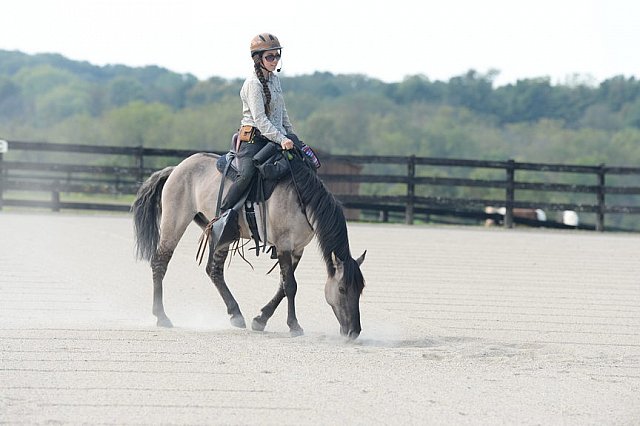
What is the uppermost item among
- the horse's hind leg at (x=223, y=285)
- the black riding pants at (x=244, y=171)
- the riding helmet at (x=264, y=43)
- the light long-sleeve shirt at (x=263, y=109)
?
the riding helmet at (x=264, y=43)

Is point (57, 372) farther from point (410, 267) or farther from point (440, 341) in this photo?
point (410, 267)

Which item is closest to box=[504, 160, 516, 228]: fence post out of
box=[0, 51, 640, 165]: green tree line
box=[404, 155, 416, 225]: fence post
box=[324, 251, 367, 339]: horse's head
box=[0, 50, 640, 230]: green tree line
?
box=[404, 155, 416, 225]: fence post

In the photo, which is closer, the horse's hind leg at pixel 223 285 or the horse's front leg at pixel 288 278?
the horse's front leg at pixel 288 278

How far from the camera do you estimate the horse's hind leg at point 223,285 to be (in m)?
7.96

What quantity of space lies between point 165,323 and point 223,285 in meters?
0.57

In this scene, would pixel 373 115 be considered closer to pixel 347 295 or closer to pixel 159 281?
pixel 159 281

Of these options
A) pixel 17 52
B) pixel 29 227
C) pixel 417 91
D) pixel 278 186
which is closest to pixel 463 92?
pixel 417 91

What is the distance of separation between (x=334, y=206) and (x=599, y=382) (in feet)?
7.56

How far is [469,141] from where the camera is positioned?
86.8 metres

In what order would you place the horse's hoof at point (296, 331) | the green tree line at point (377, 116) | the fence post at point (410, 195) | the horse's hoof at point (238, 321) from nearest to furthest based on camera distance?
the horse's hoof at point (296, 331)
the horse's hoof at point (238, 321)
the fence post at point (410, 195)
the green tree line at point (377, 116)

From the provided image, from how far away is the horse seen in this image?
293 inches

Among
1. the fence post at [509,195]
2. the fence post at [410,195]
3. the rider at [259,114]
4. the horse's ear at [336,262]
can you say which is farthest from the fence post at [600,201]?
the horse's ear at [336,262]

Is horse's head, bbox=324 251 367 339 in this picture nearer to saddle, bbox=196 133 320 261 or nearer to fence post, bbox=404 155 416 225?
saddle, bbox=196 133 320 261

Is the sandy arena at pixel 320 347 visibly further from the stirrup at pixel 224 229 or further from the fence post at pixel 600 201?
the fence post at pixel 600 201
